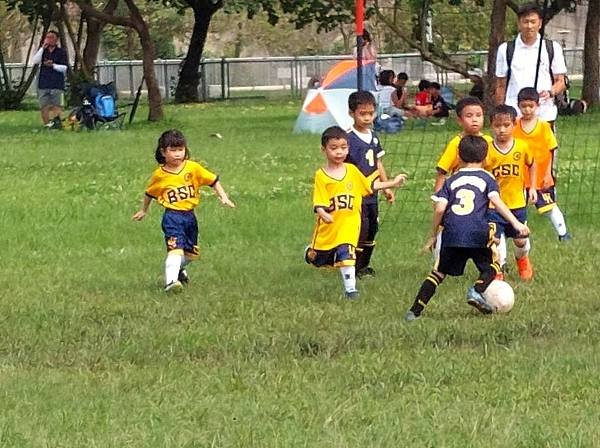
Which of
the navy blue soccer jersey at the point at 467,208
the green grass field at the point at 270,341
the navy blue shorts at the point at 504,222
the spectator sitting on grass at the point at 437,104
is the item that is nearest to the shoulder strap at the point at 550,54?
the green grass field at the point at 270,341

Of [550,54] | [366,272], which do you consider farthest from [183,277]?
[550,54]

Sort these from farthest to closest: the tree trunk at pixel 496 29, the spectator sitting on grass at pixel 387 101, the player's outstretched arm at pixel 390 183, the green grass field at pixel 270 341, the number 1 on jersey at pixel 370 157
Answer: the spectator sitting on grass at pixel 387 101 → the tree trunk at pixel 496 29 → the number 1 on jersey at pixel 370 157 → the player's outstretched arm at pixel 390 183 → the green grass field at pixel 270 341

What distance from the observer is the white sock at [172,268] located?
9.09 m

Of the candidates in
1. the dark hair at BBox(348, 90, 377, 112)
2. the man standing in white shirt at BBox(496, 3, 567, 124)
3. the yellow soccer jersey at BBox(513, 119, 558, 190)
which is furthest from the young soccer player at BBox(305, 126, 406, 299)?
the man standing in white shirt at BBox(496, 3, 567, 124)

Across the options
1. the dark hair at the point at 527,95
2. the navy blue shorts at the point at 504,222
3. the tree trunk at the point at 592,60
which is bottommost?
the tree trunk at the point at 592,60

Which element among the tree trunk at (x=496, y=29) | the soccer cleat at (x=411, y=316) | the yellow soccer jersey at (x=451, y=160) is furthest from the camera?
the tree trunk at (x=496, y=29)

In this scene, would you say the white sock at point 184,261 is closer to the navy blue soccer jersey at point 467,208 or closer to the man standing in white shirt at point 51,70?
the navy blue soccer jersey at point 467,208

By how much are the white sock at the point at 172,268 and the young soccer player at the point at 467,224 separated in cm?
189

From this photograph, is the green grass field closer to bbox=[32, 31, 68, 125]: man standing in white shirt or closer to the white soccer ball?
the white soccer ball

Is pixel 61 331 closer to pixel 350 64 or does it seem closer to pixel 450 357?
pixel 450 357

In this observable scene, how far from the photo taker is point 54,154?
63.5ft

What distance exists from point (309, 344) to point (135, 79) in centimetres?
4213

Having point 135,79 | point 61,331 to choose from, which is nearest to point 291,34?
point 135,79

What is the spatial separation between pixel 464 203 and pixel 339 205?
1175mm
